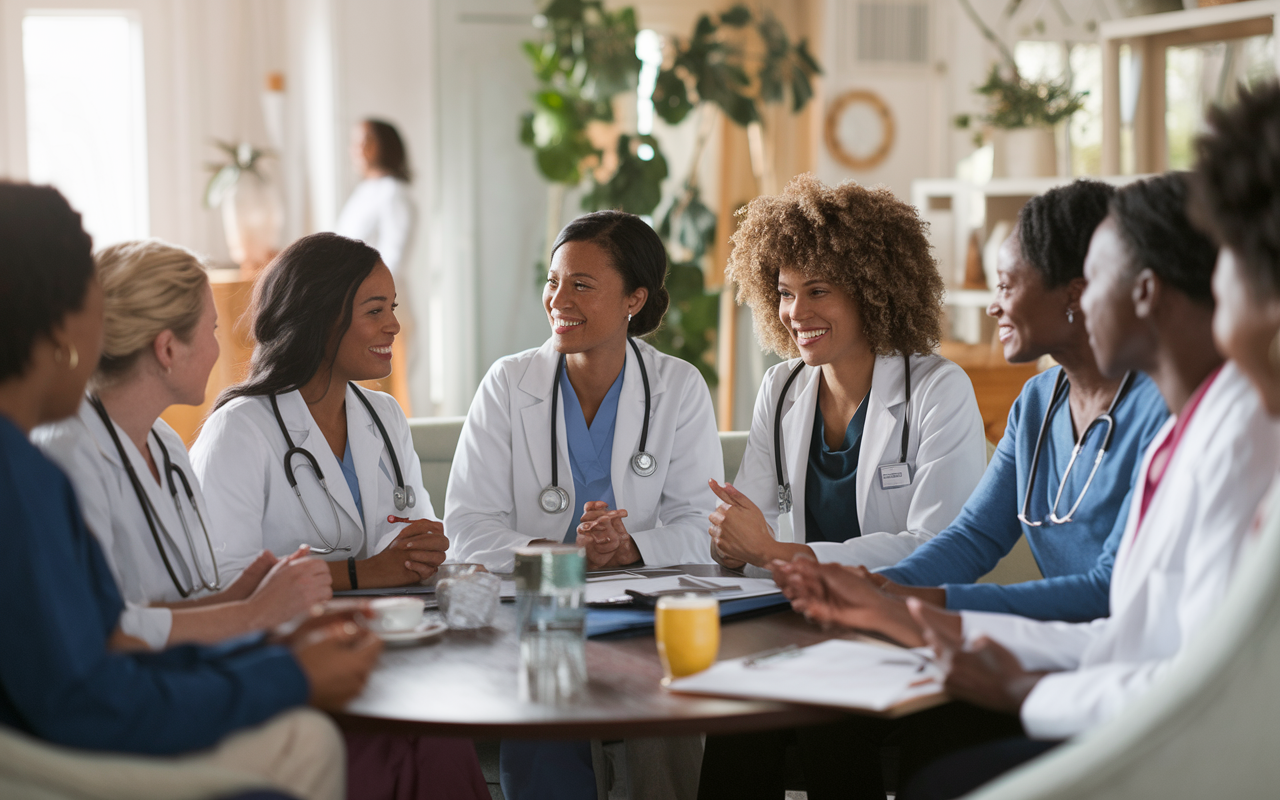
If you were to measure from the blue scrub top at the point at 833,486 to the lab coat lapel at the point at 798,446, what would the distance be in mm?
22

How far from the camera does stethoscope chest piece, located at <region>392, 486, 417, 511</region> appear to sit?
8.16ft

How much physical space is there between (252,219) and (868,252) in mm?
4462

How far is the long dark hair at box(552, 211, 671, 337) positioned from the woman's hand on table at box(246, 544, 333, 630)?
1.28m

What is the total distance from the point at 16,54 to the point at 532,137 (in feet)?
10.5

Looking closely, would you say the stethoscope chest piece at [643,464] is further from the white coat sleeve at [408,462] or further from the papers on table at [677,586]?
the papers on table at [677,586]

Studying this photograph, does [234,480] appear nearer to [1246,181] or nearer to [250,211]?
[1246,181]

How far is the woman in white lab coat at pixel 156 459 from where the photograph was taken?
5.82 feet

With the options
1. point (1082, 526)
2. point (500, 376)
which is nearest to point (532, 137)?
point (500, 376)

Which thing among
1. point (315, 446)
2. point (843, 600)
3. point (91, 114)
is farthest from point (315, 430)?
point (91, 114)

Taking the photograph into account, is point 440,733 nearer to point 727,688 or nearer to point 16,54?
point 727,688

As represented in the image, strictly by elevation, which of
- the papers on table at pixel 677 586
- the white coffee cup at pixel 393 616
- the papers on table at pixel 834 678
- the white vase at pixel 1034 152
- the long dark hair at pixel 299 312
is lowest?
the papers on table at pixel 677 586

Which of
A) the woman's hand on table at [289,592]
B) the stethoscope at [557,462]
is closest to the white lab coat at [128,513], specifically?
the woman's hand on table at [289,592]

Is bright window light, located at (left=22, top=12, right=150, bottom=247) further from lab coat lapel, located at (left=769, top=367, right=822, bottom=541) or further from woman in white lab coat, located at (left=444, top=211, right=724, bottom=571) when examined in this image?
lab coat lapel, located at (left=769, top=367, right=822, bottom=541)

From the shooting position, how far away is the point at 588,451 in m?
2.75
